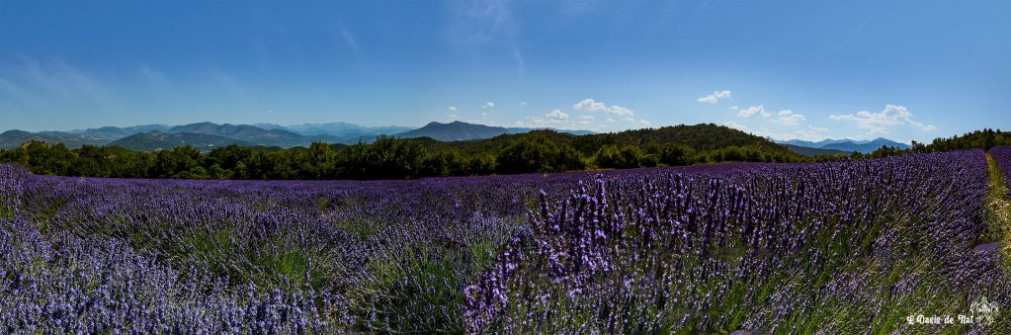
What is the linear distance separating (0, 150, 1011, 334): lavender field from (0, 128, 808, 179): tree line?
15.1 metres

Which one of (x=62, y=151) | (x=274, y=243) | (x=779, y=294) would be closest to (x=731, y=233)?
(x=779, y=294)

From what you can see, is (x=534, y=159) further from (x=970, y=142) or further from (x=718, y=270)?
(x=970, y=142)

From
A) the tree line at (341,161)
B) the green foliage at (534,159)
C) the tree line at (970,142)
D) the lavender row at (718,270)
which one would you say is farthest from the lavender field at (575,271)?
the tree line at (970,142)

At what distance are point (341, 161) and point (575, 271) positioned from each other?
18.6m

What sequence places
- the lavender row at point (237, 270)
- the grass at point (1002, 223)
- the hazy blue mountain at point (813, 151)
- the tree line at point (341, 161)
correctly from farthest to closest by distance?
the hazy blue mountain at point (813, 151) < the tree line at point (341, 161) < the grass at point (1002, 223) < the lavender row at point (237, 270)

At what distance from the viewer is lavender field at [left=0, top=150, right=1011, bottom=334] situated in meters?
1.77

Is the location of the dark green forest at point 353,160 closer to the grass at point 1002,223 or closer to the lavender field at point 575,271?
the grass at point 1002,223

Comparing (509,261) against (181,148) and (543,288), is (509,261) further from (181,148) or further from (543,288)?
(181,148)

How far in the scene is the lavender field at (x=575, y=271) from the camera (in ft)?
5.82

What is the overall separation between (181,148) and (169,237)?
75.5ft

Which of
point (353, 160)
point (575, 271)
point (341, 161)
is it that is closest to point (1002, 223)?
point (575, 271)

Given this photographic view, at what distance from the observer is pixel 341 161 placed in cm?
1892

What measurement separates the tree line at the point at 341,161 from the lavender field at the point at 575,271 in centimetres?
1506

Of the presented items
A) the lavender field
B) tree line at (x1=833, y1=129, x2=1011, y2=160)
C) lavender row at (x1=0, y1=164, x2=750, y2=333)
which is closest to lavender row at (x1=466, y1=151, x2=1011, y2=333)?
the lavender field
